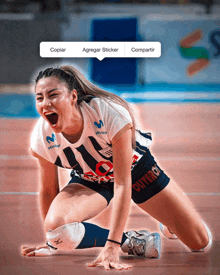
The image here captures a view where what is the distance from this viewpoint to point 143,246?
1.38m

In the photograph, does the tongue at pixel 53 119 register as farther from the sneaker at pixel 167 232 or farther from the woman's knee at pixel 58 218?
the sneaker at pixel 167 232

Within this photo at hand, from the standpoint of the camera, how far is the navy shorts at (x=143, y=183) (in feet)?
4.76

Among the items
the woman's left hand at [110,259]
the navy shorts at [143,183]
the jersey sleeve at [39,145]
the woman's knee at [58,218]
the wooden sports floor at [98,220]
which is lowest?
the wooden sports floor at [98,220]

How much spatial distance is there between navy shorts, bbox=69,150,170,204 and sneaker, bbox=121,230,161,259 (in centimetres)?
14

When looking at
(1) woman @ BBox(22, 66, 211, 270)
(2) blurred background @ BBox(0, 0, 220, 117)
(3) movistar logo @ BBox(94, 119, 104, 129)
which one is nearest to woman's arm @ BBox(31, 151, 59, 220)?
(1) woman @ BBox(22, 66, 211, 270)

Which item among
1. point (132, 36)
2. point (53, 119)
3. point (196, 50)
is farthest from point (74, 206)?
point (196, 50)

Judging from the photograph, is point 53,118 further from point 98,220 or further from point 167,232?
point 167,232

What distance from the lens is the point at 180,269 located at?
1.26 metres

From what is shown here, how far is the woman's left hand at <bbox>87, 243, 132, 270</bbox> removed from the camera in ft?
3.99

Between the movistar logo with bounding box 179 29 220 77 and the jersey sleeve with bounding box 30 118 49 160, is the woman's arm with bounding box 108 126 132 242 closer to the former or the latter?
the jersey sleeve with bounding box 30 118 49 160

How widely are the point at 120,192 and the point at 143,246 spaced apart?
0.24m

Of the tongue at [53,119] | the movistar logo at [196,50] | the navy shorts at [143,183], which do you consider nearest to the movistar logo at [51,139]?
the tongue at [53,119]

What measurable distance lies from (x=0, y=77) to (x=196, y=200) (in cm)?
104

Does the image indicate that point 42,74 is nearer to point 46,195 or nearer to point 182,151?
point 46,195
